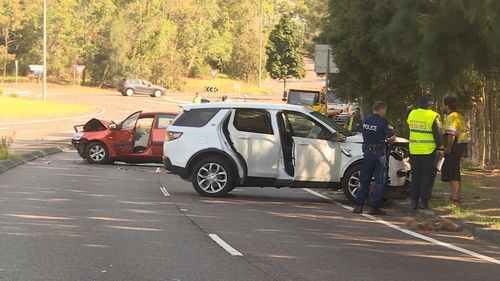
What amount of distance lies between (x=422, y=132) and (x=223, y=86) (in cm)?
6971

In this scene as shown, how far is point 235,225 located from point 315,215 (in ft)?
6.13

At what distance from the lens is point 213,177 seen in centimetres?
1362

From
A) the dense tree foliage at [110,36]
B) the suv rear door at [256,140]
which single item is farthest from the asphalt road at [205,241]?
the dense tree foliage at [110,36]

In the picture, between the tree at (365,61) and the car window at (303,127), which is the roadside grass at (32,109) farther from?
the car window at (303,127)

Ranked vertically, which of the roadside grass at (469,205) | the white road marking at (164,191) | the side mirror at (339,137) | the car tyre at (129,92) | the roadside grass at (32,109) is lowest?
the white road marking at (164,191)

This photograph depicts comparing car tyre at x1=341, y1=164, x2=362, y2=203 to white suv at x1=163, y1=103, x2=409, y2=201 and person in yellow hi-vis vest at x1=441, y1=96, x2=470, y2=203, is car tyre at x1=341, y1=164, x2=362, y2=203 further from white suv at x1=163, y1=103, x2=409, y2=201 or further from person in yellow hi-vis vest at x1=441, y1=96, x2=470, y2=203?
person in yellow hi-vis vest at x1=441, y1=96, x2=470, y2=203

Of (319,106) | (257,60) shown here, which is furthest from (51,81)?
(319,106)

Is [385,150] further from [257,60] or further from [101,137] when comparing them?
[257,60]

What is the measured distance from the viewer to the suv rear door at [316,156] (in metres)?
13.1

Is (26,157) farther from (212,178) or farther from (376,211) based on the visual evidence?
(376,211)

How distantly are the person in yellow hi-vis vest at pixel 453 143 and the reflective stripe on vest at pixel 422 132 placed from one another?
0.65m

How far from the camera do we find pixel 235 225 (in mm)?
10391

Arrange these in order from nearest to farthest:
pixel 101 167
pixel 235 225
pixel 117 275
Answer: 1. pixel 117 275
2. pixel 235 225
3. pixel 101 167

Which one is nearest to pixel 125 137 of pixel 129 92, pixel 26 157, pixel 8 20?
pixel 26 157
